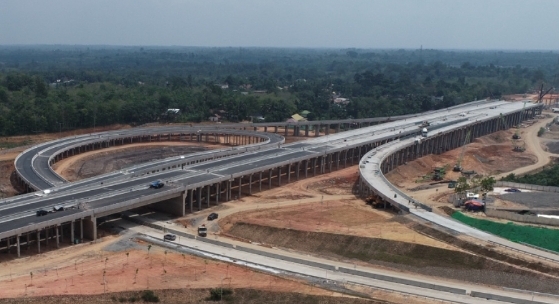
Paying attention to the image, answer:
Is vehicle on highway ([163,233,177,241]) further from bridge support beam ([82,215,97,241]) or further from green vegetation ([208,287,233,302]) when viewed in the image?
green vegetation ([208,287,233,302])

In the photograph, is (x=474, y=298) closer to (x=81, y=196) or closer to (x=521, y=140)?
(x=81, y=196)

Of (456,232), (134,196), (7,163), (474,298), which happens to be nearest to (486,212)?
(456,232)

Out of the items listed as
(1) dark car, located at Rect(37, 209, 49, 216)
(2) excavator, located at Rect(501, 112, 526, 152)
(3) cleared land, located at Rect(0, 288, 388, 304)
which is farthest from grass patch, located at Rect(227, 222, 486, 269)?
(2) excavator, located at Rect(501, 112, 526, 152)

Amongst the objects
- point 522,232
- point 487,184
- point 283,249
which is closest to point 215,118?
point 487,184

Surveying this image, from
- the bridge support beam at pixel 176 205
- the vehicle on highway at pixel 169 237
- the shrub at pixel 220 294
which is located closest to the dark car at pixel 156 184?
the bridge support beam at pixel 176 205

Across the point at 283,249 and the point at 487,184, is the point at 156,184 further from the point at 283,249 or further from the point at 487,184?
the point at 487,184
